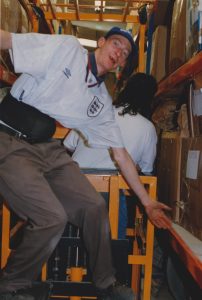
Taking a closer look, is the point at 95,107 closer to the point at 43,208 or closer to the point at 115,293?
the point at 43,208

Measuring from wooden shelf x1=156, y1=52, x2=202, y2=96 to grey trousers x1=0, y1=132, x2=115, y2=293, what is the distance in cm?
85

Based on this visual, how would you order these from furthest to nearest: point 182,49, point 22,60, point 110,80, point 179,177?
point 110,80
point 182,49
point 179,177
point 22,60

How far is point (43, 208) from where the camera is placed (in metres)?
1.50

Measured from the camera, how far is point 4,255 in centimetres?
187

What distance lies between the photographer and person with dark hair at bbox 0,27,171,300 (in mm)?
1505

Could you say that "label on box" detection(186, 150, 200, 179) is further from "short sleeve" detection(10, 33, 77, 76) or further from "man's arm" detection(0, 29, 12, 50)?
"man's arm" detection(0, 29, 12, 50)

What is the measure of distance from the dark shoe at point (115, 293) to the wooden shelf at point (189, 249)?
1.08 feet

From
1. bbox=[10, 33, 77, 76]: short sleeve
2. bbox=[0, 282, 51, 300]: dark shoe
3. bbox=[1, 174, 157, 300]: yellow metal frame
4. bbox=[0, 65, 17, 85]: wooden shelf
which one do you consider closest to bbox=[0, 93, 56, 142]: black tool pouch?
bbox=[10, 33, 77, 76]: short sleeve

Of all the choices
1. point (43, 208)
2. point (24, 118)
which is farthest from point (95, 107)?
point (43, 208)

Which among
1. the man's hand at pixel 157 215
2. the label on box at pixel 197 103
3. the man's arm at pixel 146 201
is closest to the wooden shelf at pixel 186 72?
the label on box at pixel 197 103

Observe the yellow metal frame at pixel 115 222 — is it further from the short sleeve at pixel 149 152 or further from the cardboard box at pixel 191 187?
the short sleeve at pixel 149 152

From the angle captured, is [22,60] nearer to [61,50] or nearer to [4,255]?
[61,50]

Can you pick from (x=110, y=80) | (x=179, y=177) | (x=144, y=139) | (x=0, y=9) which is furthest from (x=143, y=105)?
(x=110, y=80)

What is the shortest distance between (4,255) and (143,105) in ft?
4.46
